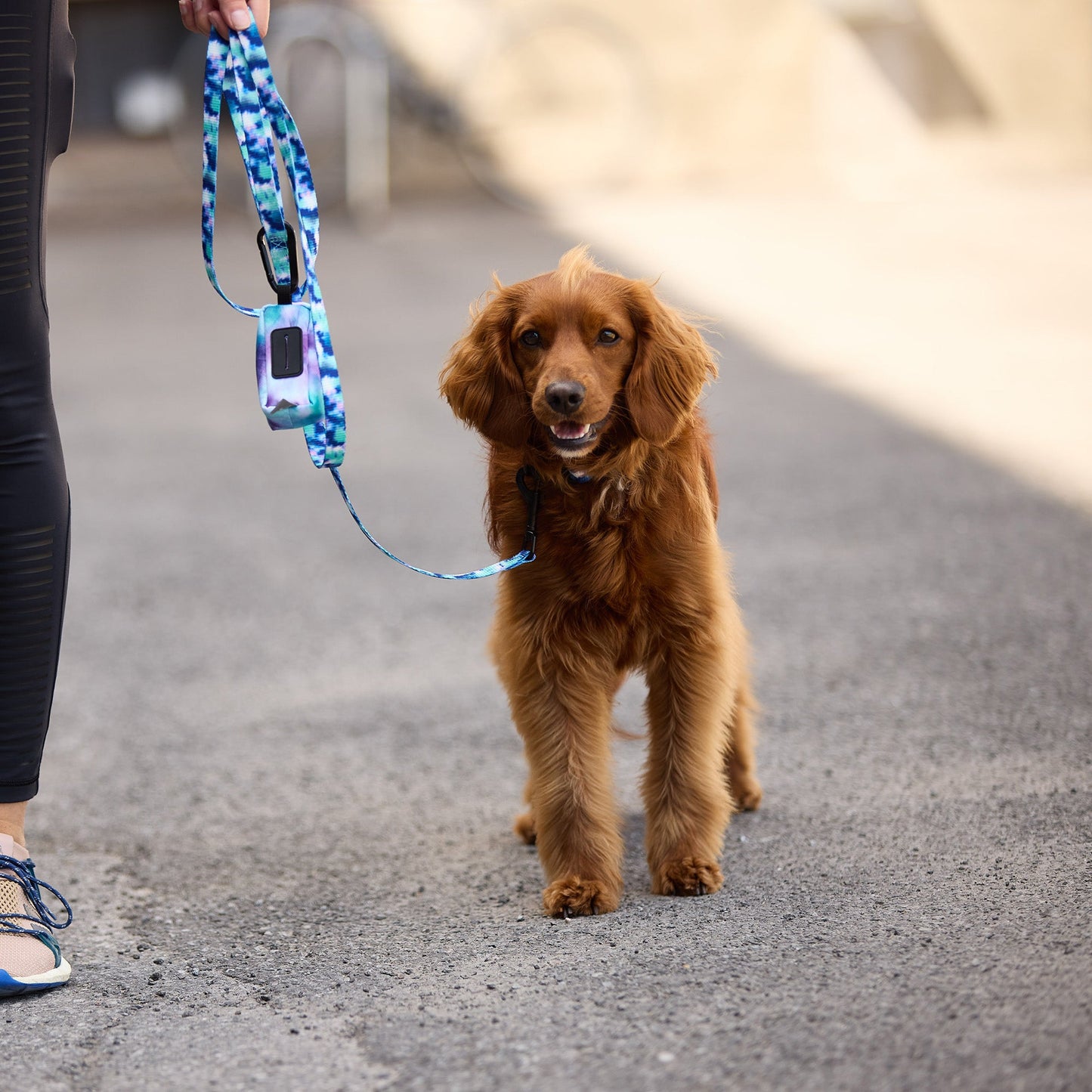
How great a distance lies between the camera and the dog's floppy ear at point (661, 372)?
8.92 feet

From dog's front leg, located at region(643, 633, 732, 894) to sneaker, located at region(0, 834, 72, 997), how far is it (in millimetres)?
1103

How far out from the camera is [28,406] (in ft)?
7.97

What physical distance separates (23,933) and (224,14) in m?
1.67

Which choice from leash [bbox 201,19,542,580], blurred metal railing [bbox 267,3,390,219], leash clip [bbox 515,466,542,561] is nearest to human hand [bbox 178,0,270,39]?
leash [bbox 201,19,542,580]

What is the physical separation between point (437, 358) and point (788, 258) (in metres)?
2.70

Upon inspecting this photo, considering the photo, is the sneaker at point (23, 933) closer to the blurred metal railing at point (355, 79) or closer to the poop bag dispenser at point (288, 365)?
the poop bag dispenser at point (288, 365)

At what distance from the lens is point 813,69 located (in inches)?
472

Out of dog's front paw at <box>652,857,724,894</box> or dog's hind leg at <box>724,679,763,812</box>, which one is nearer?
dog's front paw at <box>652,857,724,894</box>

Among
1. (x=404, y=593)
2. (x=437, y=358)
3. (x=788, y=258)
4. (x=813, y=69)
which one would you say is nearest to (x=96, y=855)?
(x=404, y=593)

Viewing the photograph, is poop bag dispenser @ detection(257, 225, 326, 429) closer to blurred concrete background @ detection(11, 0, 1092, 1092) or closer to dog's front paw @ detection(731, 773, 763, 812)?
blurred concrete background @ detection(11, 0, 1092, 1092)

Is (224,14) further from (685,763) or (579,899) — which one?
(579,899)

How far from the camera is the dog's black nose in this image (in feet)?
8.46

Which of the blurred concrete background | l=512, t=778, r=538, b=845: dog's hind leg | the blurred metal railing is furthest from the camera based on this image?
the blurred metal railing

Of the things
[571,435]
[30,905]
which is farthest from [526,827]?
[30,905]
